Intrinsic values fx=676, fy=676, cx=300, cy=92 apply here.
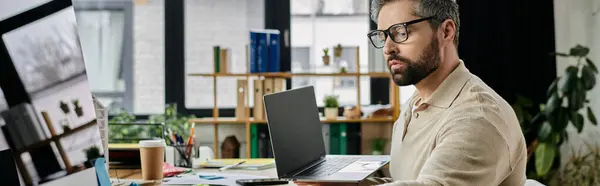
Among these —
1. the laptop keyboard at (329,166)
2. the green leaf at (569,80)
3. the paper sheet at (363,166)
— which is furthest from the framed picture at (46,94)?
the green leaf at (569,80)

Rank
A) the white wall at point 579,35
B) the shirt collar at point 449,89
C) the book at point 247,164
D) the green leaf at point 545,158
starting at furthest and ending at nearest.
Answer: the white wall at point 579,35 → the green leaf at point 545,158 → the book at point 247,164 → the shirt collar at point 449,89

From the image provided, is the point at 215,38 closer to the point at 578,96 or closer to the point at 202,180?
the point at 578,96

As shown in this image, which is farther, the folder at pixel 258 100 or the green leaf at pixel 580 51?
the folder at pixel 258 100

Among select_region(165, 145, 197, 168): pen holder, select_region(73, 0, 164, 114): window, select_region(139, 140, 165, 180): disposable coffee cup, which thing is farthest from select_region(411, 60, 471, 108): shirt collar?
select_region(73, 0, 164, 114): window

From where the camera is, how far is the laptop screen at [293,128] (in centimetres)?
194

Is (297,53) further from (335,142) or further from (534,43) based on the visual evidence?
(534,43)

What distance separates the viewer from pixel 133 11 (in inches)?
198

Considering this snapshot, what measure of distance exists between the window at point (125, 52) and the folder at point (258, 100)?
2.82 ft

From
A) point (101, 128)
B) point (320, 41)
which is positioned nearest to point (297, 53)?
point (320, 41)

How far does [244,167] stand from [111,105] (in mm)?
3010

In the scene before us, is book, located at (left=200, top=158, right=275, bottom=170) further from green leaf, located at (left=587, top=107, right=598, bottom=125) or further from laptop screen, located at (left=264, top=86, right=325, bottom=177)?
green leaf, located at (left=587, top=107, right=598, bottom=125)

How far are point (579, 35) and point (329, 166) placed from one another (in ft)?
10.1

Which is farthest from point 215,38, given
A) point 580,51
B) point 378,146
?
point 580,51

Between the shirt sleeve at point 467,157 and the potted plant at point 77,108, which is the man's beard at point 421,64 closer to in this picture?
the shirt sleeve at point 467,157
